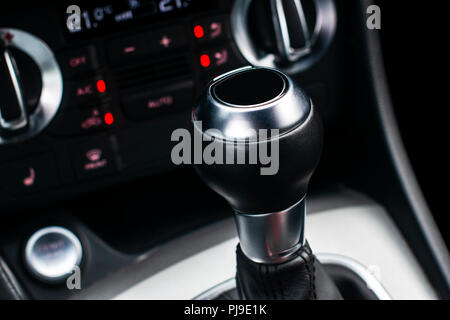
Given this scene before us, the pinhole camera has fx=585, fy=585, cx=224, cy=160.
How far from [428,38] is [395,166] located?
6.6 inches

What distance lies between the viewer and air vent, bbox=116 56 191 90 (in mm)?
692

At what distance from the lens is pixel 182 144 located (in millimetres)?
682

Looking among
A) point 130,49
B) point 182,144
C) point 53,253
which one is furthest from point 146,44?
point 53,253

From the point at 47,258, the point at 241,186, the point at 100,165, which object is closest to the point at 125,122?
the point at 100,165

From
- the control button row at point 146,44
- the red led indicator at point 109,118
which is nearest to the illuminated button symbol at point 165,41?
the control button row at point 146,44

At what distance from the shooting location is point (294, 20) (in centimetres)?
68

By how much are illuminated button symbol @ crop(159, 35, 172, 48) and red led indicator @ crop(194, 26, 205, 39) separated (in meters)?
0.03

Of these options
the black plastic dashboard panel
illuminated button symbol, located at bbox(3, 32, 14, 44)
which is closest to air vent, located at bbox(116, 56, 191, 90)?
the black plastic dashboard panel

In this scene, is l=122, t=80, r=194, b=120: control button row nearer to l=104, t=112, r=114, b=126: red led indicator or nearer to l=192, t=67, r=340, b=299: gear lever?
l=104, t=112, r=114, b=126: red led indicator

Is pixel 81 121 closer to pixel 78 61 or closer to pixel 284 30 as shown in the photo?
pixel 78 61

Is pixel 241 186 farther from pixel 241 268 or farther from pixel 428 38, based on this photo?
pixel 428 38

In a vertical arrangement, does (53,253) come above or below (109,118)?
below

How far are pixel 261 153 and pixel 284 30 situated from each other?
0.32 meters

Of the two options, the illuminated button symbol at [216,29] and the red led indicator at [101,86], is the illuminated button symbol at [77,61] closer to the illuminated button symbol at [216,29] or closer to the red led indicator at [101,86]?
the red led indicator at [101,86]
